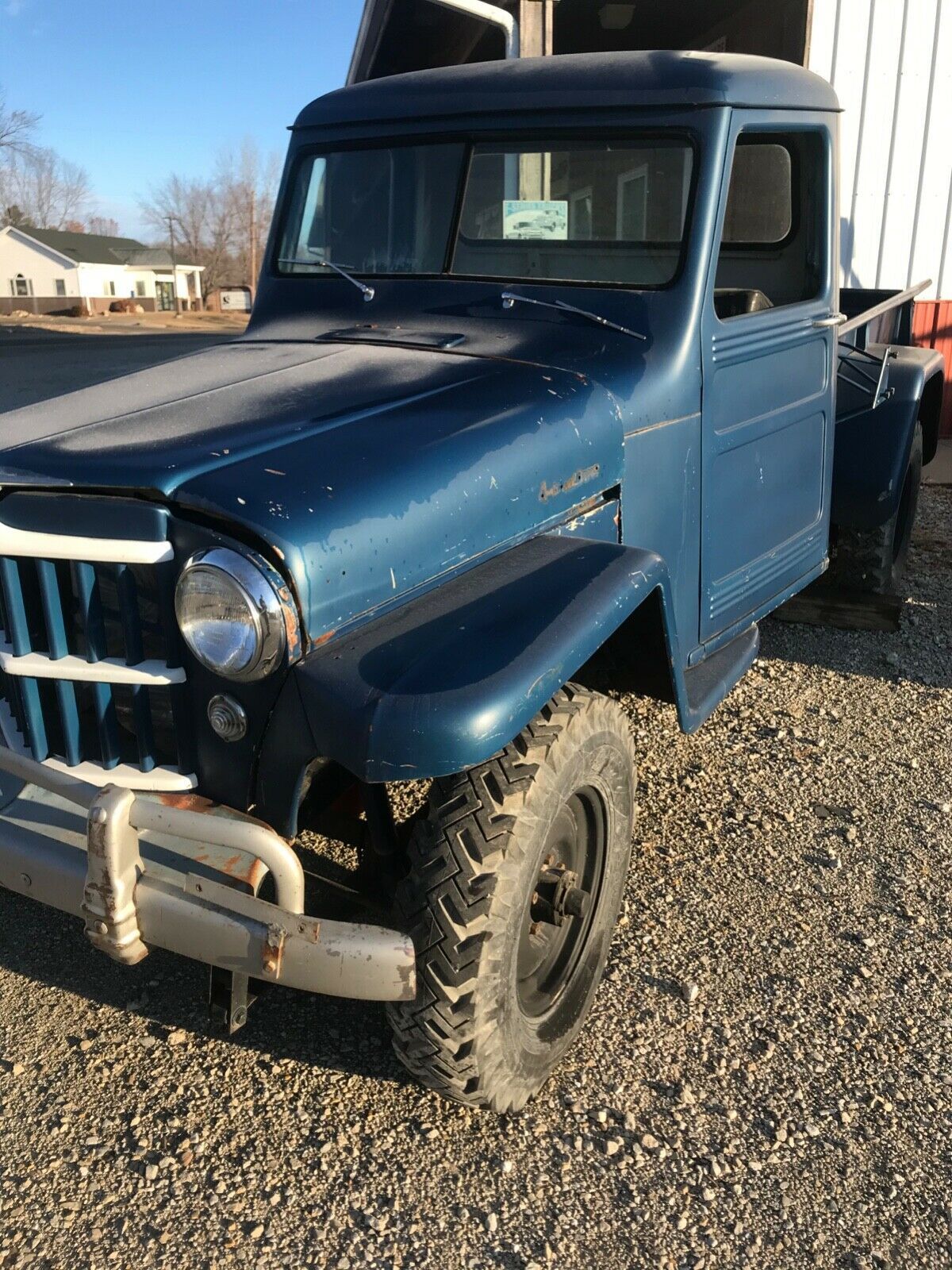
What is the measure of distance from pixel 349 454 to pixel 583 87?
1450 millimetres

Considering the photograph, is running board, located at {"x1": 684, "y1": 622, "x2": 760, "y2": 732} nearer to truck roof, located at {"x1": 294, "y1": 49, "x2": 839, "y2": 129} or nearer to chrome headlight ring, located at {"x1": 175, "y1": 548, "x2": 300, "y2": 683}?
chrome headlight ring, located at {"x1": 175, "y1": 548, "x2": 300, "y2": 683}

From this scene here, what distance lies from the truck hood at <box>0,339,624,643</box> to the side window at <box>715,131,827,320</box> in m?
1.05

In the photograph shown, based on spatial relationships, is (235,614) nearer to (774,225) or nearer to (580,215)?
(580,215)

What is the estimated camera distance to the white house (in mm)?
50375

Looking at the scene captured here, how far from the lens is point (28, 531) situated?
213cm

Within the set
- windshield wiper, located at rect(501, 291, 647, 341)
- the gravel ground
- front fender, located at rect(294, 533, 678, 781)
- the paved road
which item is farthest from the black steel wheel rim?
the paved road

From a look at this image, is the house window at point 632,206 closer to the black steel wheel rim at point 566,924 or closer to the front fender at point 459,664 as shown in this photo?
the front fender at point 459,664

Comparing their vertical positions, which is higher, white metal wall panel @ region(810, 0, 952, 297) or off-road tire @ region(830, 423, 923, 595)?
white metal wall panel @ region(810, 0, 952, 297)

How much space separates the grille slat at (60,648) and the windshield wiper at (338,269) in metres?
1.44

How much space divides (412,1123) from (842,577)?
3226 millimetres

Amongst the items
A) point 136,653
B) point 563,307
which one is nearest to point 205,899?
point 136,653

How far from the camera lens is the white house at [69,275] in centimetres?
5038

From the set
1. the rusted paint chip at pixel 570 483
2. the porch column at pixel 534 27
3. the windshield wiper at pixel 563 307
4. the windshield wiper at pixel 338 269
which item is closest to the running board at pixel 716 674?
the rusted paint chip at pixel 570 483

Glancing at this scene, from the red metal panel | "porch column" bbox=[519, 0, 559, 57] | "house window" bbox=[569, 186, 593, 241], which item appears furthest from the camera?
the red metal panel
